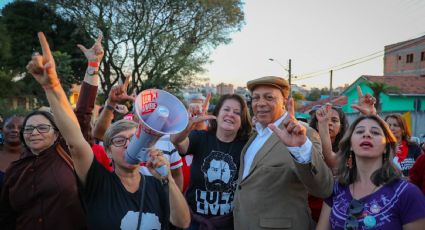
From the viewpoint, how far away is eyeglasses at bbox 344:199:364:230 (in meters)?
2.53

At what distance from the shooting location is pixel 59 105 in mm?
2111

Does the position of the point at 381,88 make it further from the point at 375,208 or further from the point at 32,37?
the point at 375,208

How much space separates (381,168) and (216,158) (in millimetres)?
1391

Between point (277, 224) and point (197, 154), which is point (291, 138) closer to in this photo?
point (277, 224)

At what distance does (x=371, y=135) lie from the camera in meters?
2.78

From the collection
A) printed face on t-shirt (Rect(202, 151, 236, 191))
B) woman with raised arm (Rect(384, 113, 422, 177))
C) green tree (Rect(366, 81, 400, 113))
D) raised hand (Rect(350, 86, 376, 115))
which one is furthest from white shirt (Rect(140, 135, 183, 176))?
green tree (Rect(366, 81, 400, 113))

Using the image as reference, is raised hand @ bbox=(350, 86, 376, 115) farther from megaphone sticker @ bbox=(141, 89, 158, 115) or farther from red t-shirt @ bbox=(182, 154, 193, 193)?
megaphone sticker @ bbox=(141, 89, 158, 115)

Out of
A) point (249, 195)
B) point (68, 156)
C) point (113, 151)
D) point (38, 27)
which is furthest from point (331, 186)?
point (38, 27)

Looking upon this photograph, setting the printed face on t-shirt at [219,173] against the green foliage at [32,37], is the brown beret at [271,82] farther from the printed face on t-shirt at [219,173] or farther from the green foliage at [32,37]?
the green foliage at [32,37]

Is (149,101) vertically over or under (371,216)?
over

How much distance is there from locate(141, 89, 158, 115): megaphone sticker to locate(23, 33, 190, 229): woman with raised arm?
0.80 feet

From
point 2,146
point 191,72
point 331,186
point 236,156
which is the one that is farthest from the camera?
point 191,72

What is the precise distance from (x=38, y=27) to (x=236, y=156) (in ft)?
84.0

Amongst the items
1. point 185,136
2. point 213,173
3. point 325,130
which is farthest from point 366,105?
point 185,136
